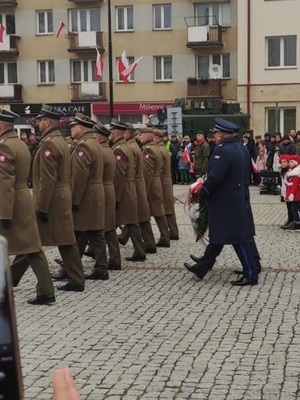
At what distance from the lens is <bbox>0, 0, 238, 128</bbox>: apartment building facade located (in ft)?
120

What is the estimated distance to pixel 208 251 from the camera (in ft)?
26.8

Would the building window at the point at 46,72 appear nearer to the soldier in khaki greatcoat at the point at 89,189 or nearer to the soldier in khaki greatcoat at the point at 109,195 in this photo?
the soldier in khaki greatcoat at the point at 109,195

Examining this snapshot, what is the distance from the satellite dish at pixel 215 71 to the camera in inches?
1446

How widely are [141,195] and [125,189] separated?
1.75 feet

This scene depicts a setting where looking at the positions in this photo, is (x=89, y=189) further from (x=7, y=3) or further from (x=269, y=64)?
(x=7, y=3)

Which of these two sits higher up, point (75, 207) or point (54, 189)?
point (54, 189)

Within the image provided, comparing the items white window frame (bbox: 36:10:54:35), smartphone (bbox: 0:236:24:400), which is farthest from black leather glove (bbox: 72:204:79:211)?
white window frame (bbox: 36:10:54:35)

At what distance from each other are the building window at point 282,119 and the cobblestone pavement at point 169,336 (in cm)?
2585

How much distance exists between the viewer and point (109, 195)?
8.96 meters

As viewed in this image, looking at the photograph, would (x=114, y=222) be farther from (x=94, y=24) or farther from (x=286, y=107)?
(x=94, y=24)

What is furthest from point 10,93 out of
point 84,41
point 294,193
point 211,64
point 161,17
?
point 294,193

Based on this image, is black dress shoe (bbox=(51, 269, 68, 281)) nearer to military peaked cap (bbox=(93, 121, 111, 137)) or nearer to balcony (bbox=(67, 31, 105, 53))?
military peaked cap (bbox=(93, 121, 111, 137))

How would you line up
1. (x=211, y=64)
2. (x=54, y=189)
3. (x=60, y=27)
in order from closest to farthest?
1. (x=54, y=189)
2. (x=60, y=27)
3. (x=211, y=64)

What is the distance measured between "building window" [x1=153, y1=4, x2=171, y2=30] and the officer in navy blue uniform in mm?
30349
